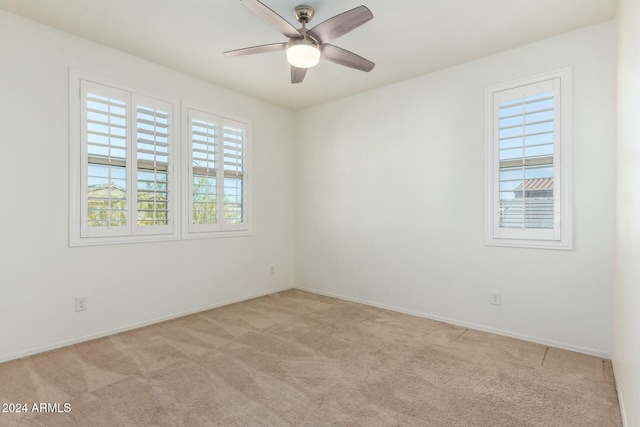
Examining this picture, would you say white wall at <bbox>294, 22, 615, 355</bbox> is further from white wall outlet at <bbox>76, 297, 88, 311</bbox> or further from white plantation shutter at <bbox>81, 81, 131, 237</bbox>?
white wall outlet at <bbox>76, 297, 88, 311</bbox>

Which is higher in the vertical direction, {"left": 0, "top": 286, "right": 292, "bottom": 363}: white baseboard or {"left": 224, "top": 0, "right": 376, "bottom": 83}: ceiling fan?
{"left": 224, "top": 0, "right": 376, "bottom": 83}: ceiling fan

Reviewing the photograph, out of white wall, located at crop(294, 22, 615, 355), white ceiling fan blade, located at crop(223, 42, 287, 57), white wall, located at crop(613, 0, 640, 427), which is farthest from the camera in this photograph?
white wall, located at crop(294, 22, 615, 355)

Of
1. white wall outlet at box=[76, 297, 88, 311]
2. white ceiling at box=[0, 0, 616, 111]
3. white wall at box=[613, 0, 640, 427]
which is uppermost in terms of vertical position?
white ceiling at box=[0, 0, 616, 111]

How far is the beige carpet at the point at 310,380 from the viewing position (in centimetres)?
190

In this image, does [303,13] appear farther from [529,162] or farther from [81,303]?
[81,303]

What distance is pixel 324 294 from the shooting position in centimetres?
464

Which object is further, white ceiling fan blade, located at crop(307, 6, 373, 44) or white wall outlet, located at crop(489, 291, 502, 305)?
white wall outlet, located at crop(489, 291, 502, 305)

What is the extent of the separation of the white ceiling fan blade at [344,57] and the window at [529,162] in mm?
1400

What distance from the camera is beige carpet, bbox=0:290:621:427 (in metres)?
1.90

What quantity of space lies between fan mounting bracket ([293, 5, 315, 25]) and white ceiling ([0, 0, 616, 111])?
0.04 metres

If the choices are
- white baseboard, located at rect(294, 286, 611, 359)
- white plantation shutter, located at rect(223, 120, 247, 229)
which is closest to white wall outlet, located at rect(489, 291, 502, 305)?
white baseboard, located at rect(294, 286, 611, 359)

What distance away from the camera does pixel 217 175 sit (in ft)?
13.1

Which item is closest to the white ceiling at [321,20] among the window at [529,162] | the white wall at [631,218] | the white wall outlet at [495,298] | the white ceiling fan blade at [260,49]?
the white ceiling fan blade at [260,49]

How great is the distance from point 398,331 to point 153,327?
2466 mm
